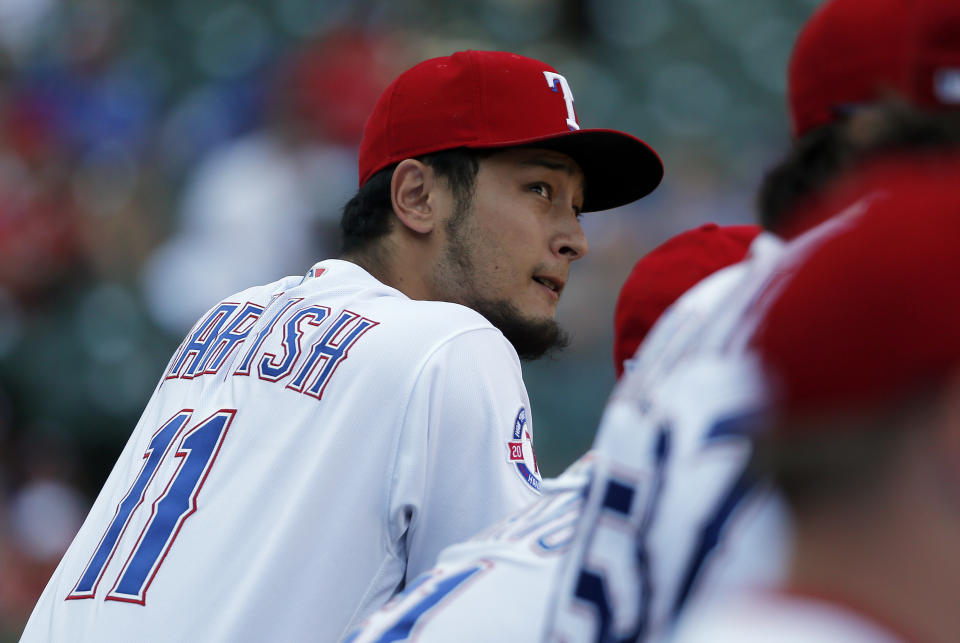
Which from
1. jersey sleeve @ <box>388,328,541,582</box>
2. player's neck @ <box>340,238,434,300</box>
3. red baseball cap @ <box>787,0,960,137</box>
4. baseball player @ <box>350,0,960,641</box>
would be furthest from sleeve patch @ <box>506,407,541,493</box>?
→ red baseball cap @ <box>787,0,960,137</box>

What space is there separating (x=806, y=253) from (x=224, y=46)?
671 cm

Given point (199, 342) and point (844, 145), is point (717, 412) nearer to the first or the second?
point (844, 145)

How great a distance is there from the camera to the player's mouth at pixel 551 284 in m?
2.42

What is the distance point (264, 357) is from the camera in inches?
78.3

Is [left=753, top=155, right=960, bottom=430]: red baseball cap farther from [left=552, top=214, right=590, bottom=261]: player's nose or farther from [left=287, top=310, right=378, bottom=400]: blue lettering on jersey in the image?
[left=552, top=214, right=590, bottom=261]: player's nose

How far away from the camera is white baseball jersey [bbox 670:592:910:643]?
2.11ft

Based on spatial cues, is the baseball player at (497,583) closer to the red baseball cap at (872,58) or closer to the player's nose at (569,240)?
the red baseball cap at (872,58)

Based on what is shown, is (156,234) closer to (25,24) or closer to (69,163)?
(69,163)

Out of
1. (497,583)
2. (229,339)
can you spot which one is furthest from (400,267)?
(497,583)

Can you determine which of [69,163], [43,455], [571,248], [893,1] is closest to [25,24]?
[69,163]

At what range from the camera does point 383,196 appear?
246cm

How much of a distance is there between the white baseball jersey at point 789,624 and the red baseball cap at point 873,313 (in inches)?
3.9

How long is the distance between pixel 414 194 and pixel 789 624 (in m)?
1.86

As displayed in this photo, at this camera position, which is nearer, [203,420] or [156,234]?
[203,420]
